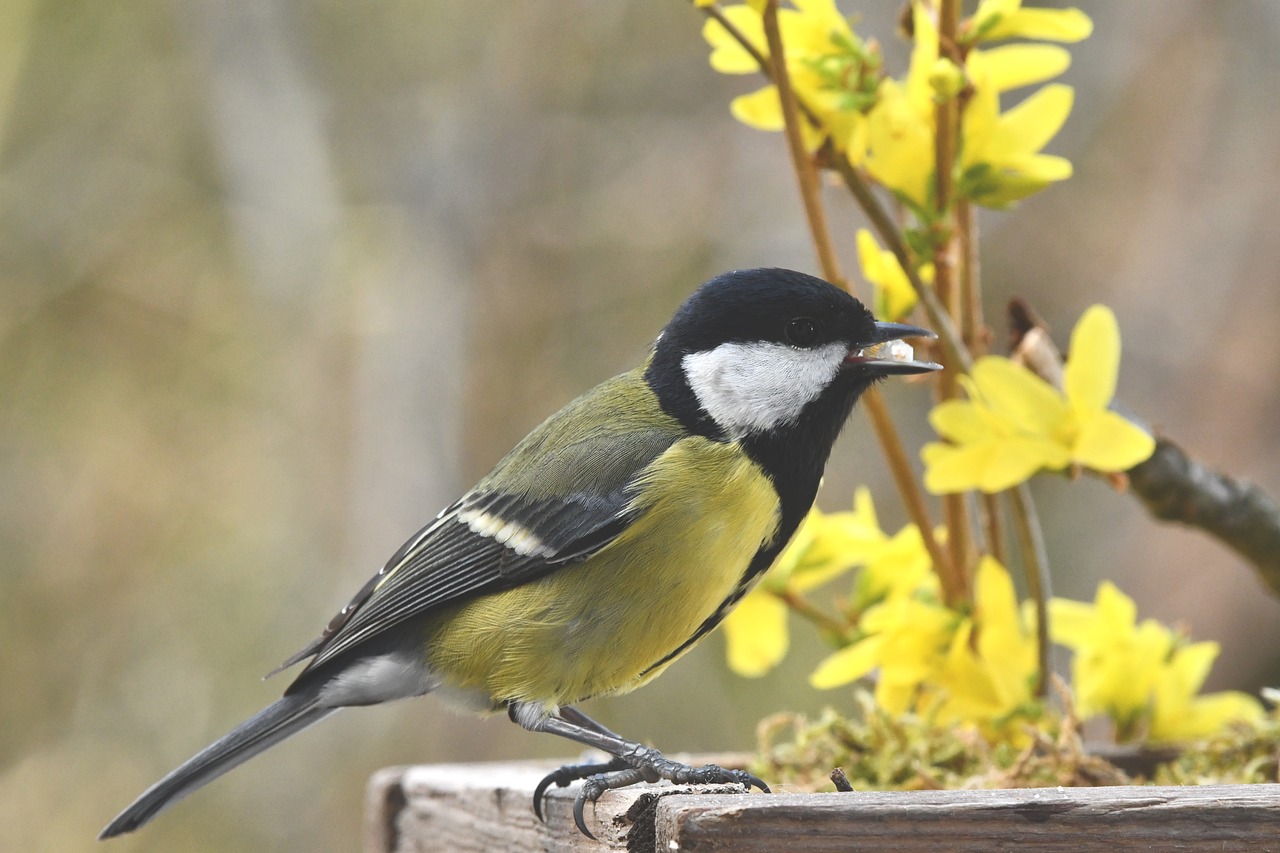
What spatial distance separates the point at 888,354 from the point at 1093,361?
0.80 ft

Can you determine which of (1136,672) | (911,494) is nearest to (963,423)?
(911,494)

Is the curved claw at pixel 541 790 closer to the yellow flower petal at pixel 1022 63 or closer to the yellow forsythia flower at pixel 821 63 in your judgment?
the yellow forsythia flower at pixel 821 63

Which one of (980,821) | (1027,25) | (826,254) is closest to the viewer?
(980,821)

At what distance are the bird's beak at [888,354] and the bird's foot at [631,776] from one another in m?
0.49

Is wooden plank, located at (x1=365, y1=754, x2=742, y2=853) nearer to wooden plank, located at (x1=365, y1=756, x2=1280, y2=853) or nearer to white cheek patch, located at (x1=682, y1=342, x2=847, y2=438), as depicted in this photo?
wooden plank, located at (x1=365, y1=756, x2=1280, y2=853)

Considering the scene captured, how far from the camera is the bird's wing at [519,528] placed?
1.50m

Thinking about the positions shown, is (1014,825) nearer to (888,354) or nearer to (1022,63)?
(888,354)

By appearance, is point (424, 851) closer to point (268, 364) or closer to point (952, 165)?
point (952, 165)

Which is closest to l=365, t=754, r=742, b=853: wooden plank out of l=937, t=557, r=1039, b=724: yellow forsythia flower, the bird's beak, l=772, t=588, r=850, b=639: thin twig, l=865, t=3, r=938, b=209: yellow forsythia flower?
l=772, t=588, r=850, b=639: thin twig

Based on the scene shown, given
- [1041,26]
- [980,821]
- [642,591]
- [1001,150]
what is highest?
[1041,26]

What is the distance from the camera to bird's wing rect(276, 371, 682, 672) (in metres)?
1.50

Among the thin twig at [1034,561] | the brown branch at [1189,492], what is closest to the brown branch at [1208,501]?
the brown branch at [1189,492]

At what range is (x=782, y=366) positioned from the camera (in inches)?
61.4

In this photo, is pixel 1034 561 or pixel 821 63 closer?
pixel 821 63
